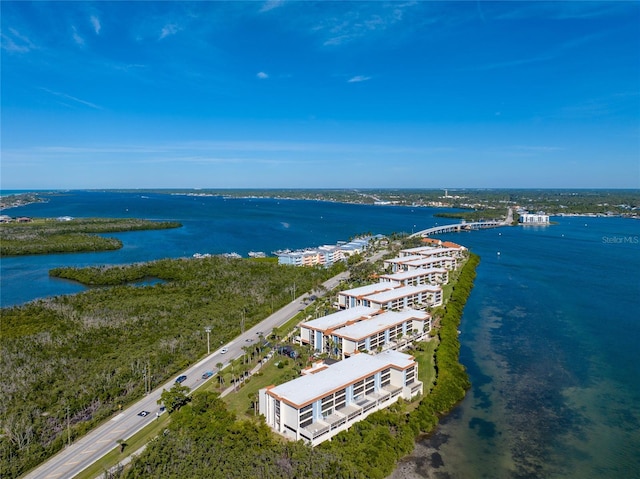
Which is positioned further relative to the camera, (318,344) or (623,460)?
(318,344)

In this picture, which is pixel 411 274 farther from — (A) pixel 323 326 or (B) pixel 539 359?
(A) pixel 323 326

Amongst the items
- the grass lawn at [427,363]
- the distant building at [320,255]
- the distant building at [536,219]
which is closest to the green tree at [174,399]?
the grass lawn at [427,363]

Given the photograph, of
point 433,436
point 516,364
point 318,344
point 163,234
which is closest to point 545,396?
point 516,364

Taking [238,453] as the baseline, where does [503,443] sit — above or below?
below

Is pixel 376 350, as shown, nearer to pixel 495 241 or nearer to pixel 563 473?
pixel 563 473

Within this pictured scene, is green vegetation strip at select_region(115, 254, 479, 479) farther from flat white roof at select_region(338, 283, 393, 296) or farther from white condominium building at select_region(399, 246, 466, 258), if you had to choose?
white condominium building at select_region(399, 246, 466, 258)

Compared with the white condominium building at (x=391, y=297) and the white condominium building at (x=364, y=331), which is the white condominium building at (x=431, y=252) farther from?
the white condominium building at (x=364, y=331)

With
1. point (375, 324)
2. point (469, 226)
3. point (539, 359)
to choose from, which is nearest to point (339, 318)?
point (375, 324)

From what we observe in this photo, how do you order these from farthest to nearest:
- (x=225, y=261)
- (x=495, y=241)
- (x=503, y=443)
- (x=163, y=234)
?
(x=163, y=234) < (x=495, y=241) < (x=225, y=261) < (x=503, y=443)
